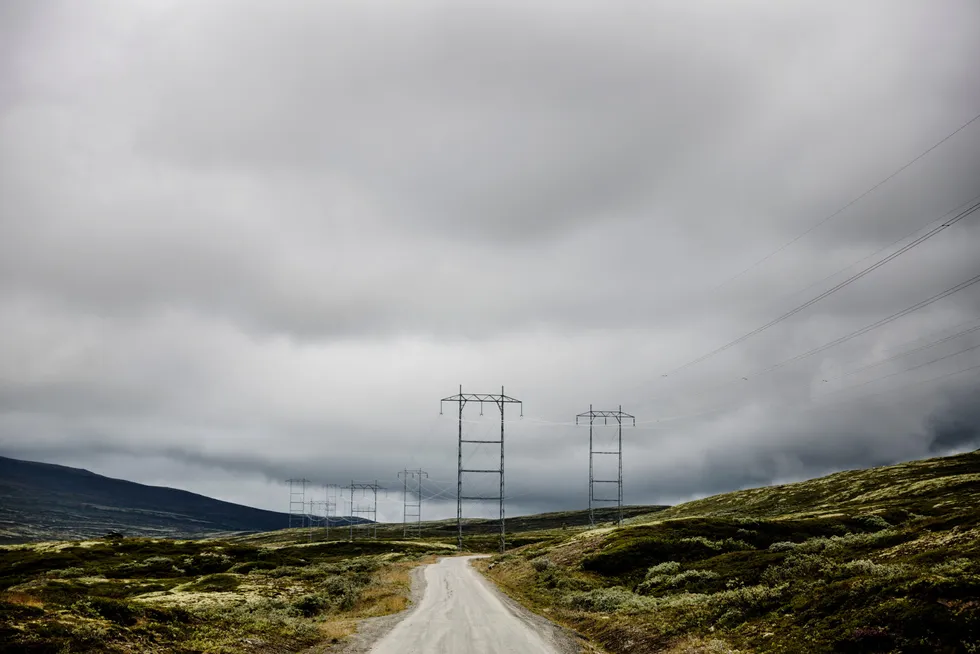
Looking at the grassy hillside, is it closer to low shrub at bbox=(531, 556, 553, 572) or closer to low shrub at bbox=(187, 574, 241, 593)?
low shrub at bbox=(531, 556, 553, 572)

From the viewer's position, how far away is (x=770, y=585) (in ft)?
110

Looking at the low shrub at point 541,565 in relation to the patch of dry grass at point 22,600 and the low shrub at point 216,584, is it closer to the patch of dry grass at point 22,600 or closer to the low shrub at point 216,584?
the low shrub at point 216,584

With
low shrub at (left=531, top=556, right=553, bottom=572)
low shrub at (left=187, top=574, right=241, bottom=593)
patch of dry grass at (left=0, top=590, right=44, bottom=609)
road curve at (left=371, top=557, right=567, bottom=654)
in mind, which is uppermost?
patch of dry grass at (left=0, top=590, right=44, bottom=609)

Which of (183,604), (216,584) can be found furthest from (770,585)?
(216,584)

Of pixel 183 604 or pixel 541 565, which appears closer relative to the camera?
pixel 183 604

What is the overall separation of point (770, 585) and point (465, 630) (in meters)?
16.6

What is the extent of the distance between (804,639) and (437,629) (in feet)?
57.6

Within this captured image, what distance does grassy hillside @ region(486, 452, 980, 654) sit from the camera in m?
21.2

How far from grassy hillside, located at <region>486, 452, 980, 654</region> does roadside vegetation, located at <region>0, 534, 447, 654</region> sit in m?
14.2

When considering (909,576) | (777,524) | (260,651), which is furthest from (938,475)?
(260,651)

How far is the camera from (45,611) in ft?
79.3

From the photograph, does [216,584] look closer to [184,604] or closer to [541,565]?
[184,604]

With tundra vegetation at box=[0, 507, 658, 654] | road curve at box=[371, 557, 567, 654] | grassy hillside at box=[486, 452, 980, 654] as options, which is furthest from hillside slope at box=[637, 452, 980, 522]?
tundra vegetation at box=[0, 507, 658, 654]

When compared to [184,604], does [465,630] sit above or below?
above
